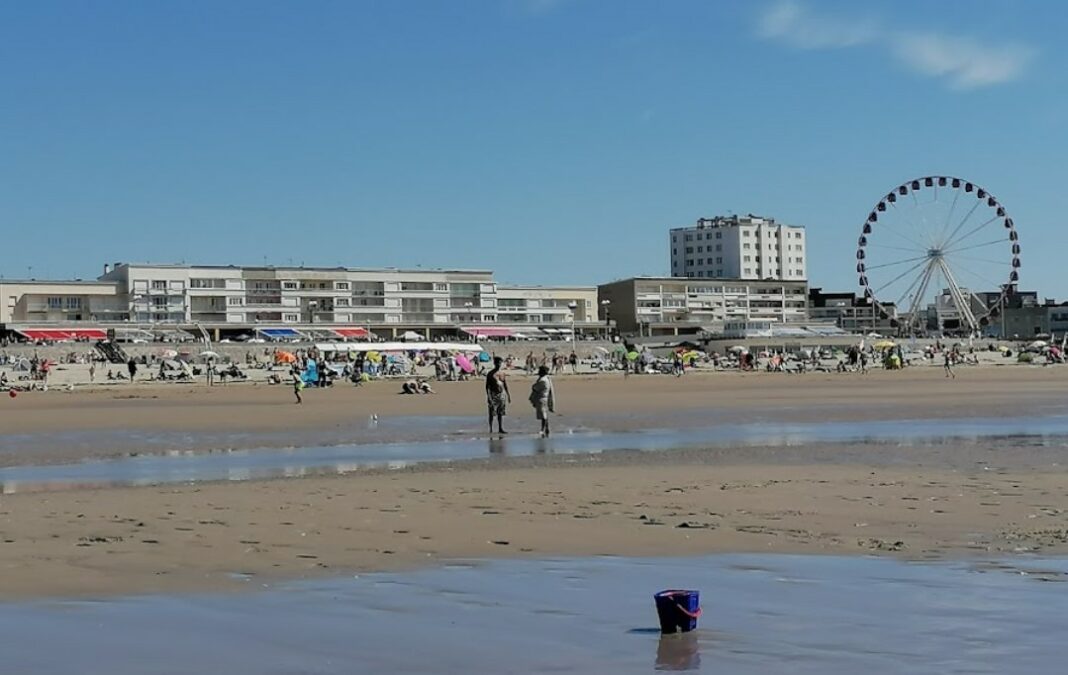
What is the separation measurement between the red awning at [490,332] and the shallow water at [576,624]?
102964mm

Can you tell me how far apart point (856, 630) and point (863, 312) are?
145 meters

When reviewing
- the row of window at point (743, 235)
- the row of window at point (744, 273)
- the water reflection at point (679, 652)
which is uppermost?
the row of window at point (743, 235)

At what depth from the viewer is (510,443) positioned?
20.2 meters

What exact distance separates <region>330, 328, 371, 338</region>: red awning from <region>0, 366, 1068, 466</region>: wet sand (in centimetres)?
5554

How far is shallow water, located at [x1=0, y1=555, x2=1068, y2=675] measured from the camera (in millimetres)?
5547

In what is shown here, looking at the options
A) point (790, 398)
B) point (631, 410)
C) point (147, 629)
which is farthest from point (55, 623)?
point (790, 398)

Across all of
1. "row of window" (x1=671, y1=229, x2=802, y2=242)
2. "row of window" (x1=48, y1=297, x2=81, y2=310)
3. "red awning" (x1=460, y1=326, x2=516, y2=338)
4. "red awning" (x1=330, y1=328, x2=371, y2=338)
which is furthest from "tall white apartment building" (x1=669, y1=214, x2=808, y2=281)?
"row of window" (x1=48, y1=297, x2=81, y2=310)

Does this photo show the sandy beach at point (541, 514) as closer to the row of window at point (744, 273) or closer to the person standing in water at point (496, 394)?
the person standing in water at point (496, 394)

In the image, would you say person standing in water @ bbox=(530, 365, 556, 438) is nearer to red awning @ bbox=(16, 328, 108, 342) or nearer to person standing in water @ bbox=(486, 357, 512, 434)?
person standing in water @ bbox=(486, 357, 512, 434)

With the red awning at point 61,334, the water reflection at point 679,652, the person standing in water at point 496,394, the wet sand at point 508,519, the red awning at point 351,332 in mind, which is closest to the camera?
the water reflection at point 679,652

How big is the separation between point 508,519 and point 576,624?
4.14 m

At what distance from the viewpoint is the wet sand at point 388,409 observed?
22.3m

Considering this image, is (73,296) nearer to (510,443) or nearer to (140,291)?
(140,291)

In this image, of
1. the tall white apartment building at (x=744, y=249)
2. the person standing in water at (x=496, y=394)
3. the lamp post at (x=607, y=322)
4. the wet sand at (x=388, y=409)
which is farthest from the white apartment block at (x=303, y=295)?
the person standing in water at (x=496, y=394)
